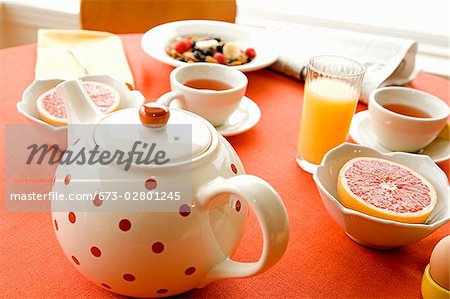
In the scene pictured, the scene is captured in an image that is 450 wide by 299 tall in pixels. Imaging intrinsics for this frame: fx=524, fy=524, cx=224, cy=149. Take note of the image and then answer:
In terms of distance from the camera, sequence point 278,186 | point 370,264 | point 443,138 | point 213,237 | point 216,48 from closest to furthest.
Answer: point 213,237
point 370,264
point 278,186
point 443,138
point 216,48

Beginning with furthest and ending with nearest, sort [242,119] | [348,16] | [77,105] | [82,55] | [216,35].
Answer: [348,16] < [216,35] < [82,55] < [242,119] < [77,105]

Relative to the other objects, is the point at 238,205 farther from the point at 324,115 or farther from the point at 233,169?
the point at 324,115

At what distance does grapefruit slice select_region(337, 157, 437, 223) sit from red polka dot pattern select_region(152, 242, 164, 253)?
29 centimetres

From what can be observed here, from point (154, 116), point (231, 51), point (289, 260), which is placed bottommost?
point (289, 260)

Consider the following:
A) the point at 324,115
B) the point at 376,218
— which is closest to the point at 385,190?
the point at 376,218

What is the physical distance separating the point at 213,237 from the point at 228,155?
0.30 ft

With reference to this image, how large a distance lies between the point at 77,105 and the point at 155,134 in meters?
0.13

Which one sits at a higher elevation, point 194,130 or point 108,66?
point 194,130

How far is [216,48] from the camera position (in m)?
1.27

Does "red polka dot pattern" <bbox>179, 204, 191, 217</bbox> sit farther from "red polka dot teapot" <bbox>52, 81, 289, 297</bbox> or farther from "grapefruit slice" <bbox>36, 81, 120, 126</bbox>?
"grapefruit slice" <bbox>36, 81, 120, 126</bbox>

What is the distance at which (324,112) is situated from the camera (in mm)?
888

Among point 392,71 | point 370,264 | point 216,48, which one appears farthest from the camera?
point 216,48

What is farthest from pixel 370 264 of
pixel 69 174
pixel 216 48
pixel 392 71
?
pixel 216 48

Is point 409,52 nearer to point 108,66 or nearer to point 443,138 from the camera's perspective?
point 443,138
